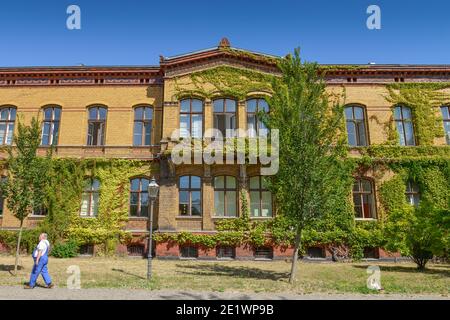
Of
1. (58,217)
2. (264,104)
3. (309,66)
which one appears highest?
(264,104)

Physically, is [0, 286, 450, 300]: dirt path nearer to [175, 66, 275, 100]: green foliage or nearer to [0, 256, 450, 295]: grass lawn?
[0, 256, 450, 295]: grass lawn

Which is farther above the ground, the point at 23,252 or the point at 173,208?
the point at 173,208

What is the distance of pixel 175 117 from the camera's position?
19156 mm

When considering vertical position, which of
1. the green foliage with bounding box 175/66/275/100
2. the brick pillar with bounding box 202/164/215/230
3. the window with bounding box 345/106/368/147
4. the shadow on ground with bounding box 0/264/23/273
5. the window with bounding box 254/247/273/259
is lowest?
the shadow on ground with bounding box 0/264/23/273

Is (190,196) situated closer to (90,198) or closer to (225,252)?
(225,252)

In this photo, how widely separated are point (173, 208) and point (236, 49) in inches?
384

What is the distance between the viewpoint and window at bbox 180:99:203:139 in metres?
19.1

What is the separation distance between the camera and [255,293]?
373 inches

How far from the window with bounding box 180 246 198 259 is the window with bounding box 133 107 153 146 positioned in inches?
250

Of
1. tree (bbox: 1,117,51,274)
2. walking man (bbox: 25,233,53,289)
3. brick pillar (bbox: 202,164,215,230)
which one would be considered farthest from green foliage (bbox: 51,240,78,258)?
walking man (bbox: 25,233,53,289)

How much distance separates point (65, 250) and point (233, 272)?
31.2 feet

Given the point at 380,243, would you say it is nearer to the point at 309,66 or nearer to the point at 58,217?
the point at 309,66

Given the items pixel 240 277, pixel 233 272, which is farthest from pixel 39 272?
pixel 233 272
